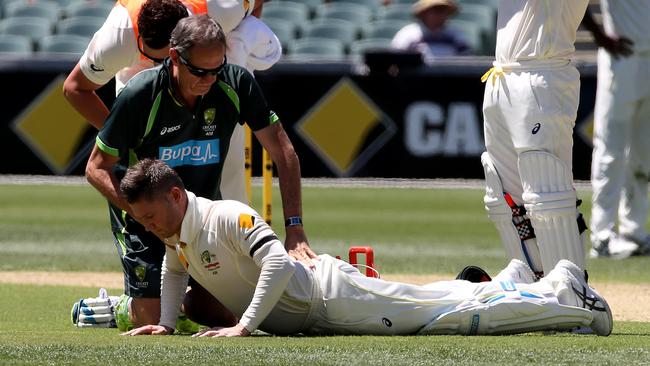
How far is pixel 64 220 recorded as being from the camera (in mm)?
13312

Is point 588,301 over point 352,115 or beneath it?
over

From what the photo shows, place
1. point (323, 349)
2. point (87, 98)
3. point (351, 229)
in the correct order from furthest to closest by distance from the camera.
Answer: point (351, 229)
point (87, 98)
point (323, 349)

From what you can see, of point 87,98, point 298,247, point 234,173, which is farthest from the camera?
point 234,173

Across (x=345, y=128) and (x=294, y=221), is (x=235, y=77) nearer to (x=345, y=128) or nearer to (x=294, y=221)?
(x=294, y=221)

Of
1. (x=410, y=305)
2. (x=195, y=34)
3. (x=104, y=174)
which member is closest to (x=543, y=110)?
(x=410, y=305)

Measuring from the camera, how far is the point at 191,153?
21.5 feet

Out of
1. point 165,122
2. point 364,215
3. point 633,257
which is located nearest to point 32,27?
point 364,215

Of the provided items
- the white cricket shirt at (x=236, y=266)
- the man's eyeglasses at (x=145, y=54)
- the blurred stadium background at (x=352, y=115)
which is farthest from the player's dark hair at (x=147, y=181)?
the blurred stadium background at (x=352, y=115)

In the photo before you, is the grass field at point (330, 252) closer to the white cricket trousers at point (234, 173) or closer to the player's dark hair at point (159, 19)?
the white cricket trousers at point (234, 173)

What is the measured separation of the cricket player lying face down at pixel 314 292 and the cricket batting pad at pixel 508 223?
577 millimetres

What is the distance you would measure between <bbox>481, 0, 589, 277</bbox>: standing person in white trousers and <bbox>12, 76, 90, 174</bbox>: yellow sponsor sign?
8.51 m

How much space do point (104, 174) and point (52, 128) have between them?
27.6 feet

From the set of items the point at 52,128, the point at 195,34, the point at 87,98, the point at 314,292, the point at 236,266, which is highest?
the point at 195,34

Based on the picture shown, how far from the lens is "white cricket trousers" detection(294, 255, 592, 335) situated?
5988 millimetres
